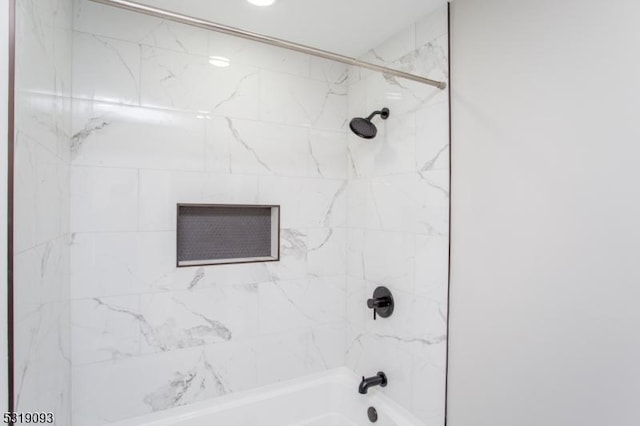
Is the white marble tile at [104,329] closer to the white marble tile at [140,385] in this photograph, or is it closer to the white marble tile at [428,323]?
the white marble tile at [140,385]

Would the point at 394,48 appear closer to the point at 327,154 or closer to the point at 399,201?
the point at 327,154

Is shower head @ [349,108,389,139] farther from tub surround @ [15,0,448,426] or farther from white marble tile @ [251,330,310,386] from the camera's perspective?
white marble tile @ [251,330,310,386]

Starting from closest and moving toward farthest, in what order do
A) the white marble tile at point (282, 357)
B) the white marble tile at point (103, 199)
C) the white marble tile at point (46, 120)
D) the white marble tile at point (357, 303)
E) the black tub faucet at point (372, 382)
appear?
1. the white marble tile at point (46, 120)
2. the white marble tile at point (103, 199)
3. the black tub faucet at point (372, 382)
4. the white marble tile at point (282, 357)
5. the white marble tile at point (357, 303)

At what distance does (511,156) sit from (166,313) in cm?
176

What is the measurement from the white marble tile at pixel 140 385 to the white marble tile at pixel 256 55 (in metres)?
1.63

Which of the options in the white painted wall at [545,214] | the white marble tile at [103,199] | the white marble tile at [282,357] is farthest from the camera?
the white marble tile at [282,357]

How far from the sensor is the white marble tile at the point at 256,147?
183 cm

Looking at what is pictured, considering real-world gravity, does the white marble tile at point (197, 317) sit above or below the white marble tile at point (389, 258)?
below

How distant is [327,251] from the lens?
217 centimetres

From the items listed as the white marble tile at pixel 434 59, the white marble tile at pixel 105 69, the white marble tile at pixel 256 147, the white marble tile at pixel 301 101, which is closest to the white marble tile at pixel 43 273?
the white marble tile at pixel 105 69

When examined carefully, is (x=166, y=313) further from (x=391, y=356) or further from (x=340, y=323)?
(x=391, y=356)

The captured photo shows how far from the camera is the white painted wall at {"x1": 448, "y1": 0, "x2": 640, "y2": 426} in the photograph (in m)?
0.99

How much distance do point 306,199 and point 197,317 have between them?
3.01ft

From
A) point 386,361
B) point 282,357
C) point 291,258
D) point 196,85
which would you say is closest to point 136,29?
point 196,85
